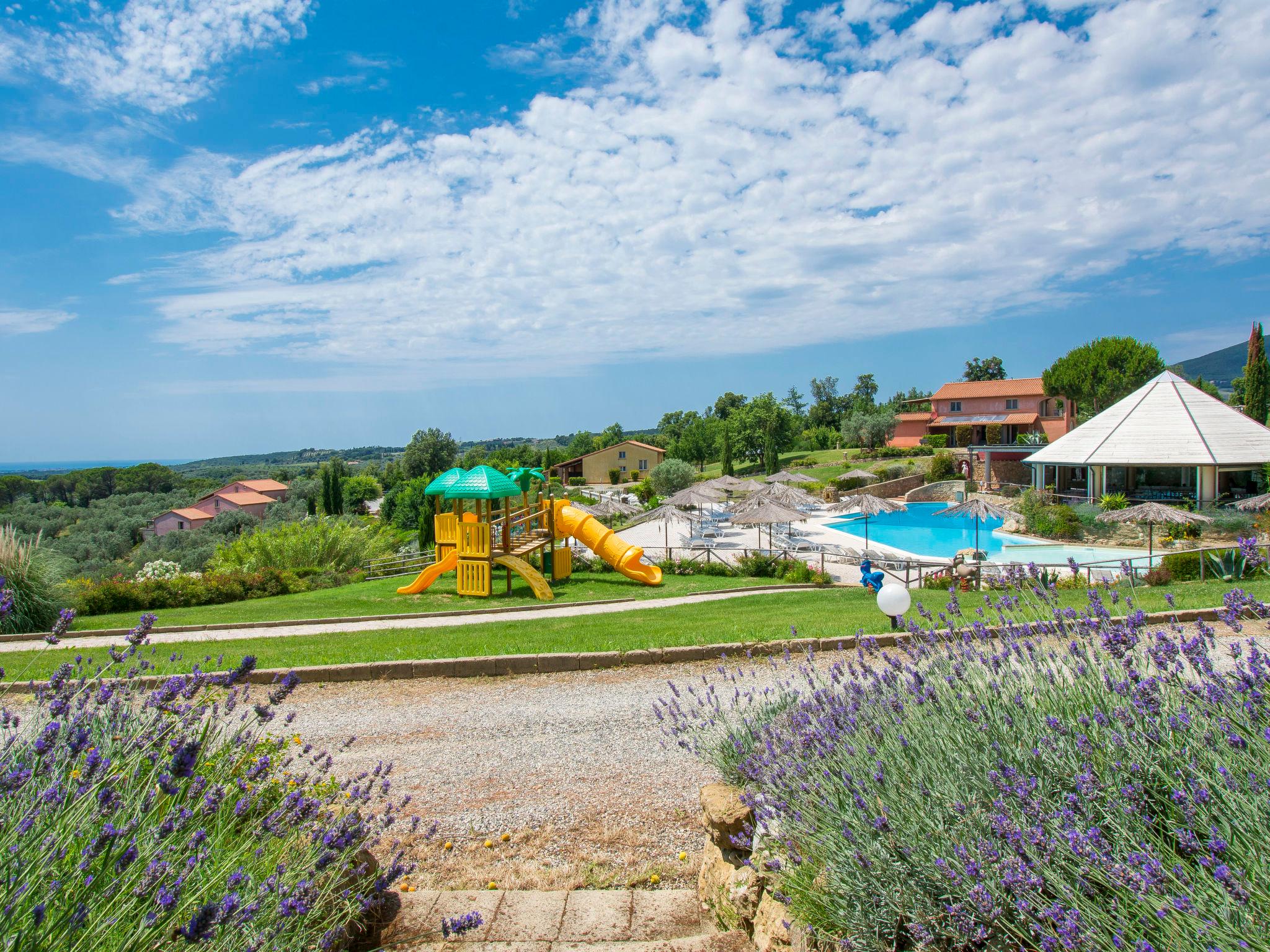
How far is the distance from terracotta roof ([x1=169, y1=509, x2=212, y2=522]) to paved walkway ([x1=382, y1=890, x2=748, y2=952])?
2123 inches

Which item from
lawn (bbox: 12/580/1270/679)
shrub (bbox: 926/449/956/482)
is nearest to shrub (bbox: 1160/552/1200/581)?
lawn (bbox: 12/580/1270/679)

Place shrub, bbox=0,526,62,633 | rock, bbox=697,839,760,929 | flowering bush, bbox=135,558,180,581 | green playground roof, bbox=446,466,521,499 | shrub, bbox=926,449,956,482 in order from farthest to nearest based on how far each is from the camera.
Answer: shrub, bbox=926,449,956,482
flowering bush, bbox=135,558,180,581
green playground roof, bbox=446,466,521,499
shrub, bbox=0,526,62,633
rock, bbox=697,839,760,929

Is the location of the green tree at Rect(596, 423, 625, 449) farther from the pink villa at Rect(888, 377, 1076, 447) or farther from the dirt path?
the dirt path

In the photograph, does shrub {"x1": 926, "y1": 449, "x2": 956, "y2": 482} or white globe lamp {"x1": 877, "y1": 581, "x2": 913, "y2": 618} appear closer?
white globe lamp {"x1": 877, "y1": 581, "x2": 913, "y2": 618}

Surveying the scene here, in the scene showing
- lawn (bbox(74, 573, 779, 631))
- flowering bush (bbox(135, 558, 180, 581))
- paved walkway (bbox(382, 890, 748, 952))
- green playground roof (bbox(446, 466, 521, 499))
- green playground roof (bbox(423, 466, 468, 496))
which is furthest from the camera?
flowering bush (bbox(135, 558, 180, 581))

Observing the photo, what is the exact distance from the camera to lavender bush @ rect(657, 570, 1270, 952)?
6.72 feet

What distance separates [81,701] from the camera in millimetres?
3484

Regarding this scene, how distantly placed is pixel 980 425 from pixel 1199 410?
81.6 ft

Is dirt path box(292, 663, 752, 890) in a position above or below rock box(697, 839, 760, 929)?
below

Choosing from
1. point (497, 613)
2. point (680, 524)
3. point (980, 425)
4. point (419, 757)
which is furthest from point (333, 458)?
point (419, 757)

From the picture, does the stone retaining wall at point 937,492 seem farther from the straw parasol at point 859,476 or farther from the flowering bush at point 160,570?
the flowering bush at point 160,570

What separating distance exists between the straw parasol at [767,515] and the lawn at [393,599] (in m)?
2.71

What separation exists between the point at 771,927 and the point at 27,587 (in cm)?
1569

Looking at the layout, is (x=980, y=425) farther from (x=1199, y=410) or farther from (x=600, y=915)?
(x=600, y=915)
